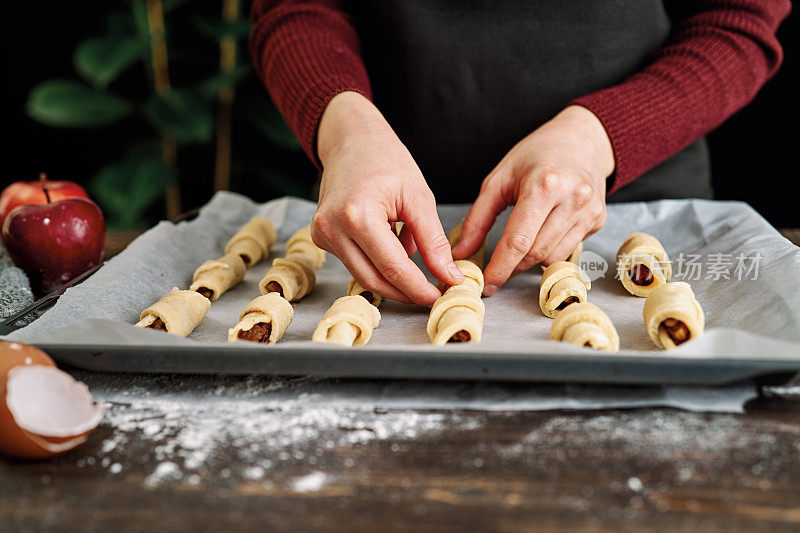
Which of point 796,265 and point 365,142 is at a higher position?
point 365,142

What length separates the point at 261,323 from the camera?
1.02m

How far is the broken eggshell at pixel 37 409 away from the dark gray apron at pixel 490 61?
3.33ft

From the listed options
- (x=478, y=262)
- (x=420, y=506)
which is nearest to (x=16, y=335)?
(x=420, y=506)

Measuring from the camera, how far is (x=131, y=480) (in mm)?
664

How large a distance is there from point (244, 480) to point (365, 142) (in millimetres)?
622

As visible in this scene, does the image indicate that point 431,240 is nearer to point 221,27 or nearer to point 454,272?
point 454,272

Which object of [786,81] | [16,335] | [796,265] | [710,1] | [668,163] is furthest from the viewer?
[786,81]

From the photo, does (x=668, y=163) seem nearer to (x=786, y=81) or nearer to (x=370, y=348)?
(x=786, y=81)

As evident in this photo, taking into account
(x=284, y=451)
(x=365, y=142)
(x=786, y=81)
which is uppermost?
(x=365, y=142)

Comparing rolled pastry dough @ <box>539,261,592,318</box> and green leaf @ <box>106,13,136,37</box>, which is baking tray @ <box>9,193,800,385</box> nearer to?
rolled pastry dough @ <box>539,261,592,318</box>

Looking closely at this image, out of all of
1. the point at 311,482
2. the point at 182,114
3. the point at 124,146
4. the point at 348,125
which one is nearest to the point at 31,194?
the point at 348,125

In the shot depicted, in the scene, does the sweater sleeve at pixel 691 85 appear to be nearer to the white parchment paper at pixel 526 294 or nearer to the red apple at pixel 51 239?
the white parchment paper at pixel 526 294

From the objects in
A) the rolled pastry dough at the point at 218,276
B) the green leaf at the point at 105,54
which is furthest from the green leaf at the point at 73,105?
the rolled pastry dough at the point at 218,276

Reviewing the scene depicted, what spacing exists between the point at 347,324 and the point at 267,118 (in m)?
1.83
